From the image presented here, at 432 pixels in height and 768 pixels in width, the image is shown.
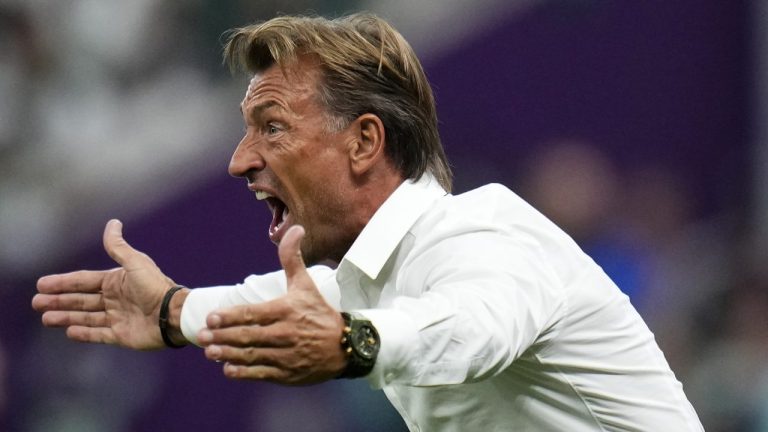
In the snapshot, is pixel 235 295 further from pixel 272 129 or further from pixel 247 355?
pixel 247 355

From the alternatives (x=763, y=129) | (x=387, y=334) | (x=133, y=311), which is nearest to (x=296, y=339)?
(x=387, y=334)

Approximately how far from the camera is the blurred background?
450 centimetres

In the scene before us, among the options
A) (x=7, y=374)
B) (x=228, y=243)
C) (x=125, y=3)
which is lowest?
(x=7, y=374)

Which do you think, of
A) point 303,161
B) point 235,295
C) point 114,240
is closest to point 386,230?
point 303,161

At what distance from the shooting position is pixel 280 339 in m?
1.77

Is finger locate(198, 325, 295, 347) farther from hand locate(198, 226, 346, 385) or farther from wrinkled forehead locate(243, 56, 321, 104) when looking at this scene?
wrinkled forehead locate(243, 56, 321, 104)

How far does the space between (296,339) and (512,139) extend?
3135 millimetres

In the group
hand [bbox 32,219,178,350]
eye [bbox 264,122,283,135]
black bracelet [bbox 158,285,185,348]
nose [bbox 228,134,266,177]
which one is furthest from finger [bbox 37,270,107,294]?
eye [bbox 264,122,283,135]

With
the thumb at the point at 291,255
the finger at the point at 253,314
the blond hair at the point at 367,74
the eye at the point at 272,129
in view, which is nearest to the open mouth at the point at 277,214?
the eye at the point at 272,129

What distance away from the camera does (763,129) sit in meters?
4.91

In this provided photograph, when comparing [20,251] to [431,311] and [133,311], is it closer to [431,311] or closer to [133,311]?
[133,311]

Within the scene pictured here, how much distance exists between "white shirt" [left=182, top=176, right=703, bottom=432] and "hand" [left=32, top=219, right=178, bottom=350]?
428mm

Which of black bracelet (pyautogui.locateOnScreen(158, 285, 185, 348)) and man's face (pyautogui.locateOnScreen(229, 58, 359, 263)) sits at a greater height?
man's face (pyautogui.locateOnScreen(229, 58, 359, 263))

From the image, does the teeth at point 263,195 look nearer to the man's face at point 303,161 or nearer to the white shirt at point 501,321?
the man's face at point 303,161
